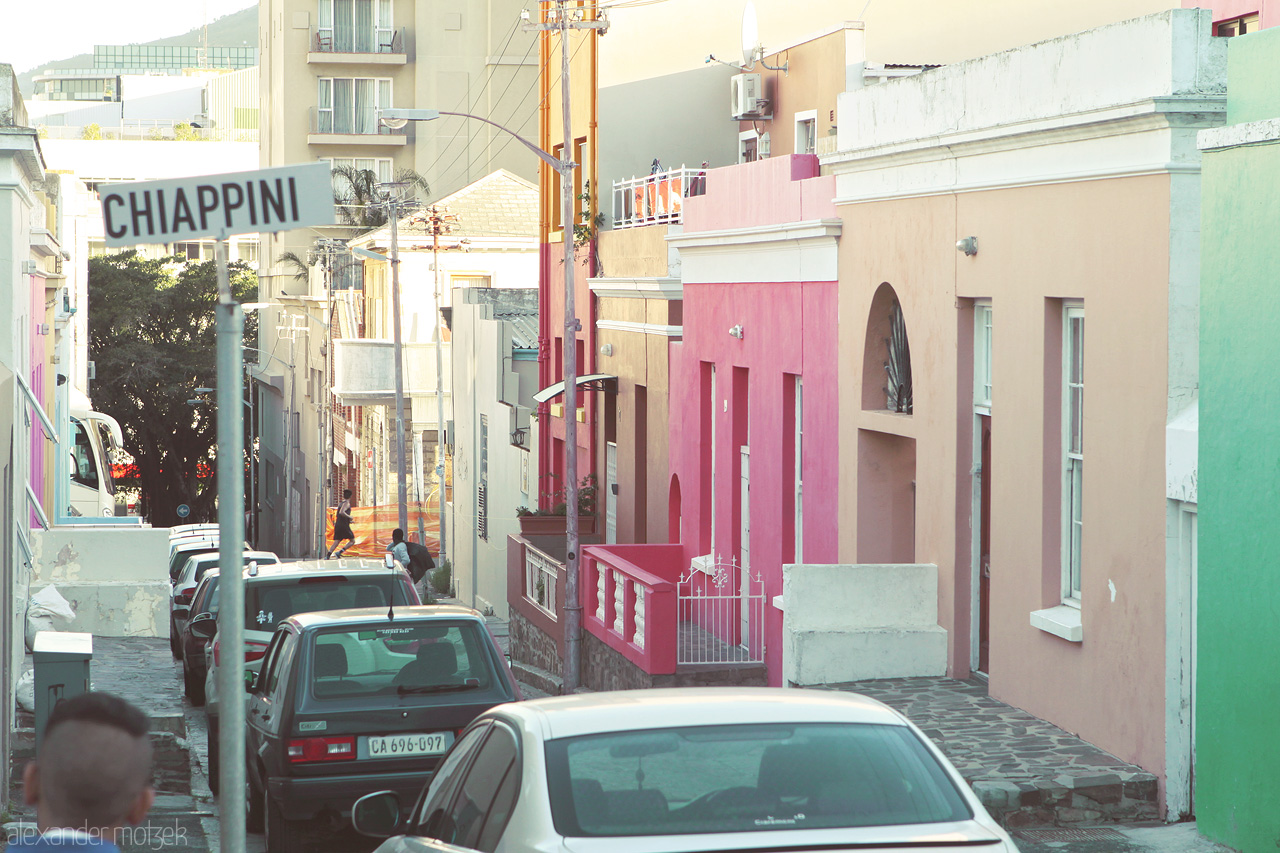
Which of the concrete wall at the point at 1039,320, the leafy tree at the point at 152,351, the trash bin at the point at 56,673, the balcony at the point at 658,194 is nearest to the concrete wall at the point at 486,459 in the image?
the balcony at the point at 658,194

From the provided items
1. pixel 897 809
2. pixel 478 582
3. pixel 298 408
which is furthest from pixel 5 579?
pixel 298 408

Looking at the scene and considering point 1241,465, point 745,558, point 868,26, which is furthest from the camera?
point 868,26

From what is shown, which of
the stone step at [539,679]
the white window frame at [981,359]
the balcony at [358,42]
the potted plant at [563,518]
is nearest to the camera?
the white window frame at [981,359]

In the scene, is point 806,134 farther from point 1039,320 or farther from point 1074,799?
point 1074,799

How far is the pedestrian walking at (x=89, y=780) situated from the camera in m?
3.57

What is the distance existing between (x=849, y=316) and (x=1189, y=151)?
5667 millimetres

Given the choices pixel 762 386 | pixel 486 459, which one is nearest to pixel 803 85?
pixel 762 386

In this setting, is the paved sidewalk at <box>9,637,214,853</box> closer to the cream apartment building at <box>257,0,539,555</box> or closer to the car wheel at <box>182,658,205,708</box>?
the car wheel at <box>182,658,205,708</box>

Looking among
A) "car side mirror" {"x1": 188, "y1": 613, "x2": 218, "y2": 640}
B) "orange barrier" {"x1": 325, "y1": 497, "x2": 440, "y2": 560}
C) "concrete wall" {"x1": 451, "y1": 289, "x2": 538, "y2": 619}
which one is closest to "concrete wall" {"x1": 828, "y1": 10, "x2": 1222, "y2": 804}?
"car side mirror" {"x1": 188, "y1": 613, "x2": 218, "y2": 640}

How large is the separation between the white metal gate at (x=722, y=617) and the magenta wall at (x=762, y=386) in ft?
0.70

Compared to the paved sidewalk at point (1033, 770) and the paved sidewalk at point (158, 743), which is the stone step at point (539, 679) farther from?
the paved sidewalk at point (1033, 770)

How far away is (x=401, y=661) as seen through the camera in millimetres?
9680

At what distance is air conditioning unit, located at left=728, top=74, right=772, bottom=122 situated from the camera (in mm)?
22656

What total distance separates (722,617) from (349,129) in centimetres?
4555
